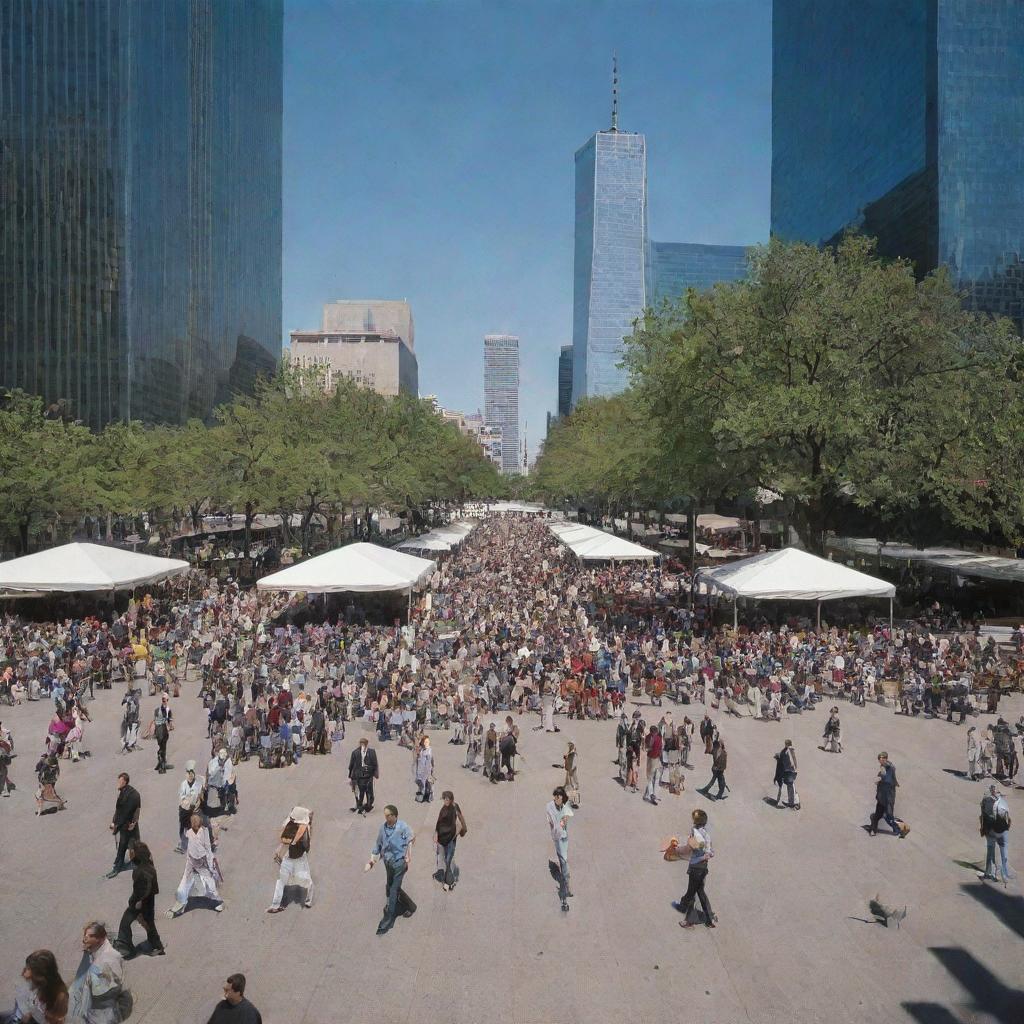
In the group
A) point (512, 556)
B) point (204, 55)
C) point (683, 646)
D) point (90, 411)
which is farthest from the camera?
point (204, 55)

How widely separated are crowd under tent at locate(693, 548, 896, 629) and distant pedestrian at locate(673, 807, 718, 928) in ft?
51.7

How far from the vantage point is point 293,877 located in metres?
9.20

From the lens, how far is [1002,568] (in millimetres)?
30328

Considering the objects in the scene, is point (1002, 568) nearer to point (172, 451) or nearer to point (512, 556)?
point (512, 556)

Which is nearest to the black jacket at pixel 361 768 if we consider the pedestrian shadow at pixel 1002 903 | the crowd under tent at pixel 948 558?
the pedestrian shadow at pixel 1002 903

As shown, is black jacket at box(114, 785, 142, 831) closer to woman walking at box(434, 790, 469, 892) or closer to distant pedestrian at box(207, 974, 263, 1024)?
woman walking at box(434, 790, 469, 892)

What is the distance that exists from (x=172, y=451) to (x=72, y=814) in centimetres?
3849

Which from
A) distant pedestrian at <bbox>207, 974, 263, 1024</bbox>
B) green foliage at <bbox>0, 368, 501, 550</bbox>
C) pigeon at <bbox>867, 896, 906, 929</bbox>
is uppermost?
green foliage at <bbox>0, 368, 501, 550</bbox>

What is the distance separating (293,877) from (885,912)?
6663 mm

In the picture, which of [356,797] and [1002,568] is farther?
[1002,568]

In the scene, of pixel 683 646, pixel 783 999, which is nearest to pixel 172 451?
pixel 683 646

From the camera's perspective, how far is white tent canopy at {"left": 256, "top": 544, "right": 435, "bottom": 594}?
26.4m

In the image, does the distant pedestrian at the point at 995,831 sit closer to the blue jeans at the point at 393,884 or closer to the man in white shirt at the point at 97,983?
the blue jeans at the point at 393,884

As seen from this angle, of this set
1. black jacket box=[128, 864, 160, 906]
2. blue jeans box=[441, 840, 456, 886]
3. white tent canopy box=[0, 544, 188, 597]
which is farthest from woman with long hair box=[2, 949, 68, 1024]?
white tent canopy box=[0, 544, 188, 597]
